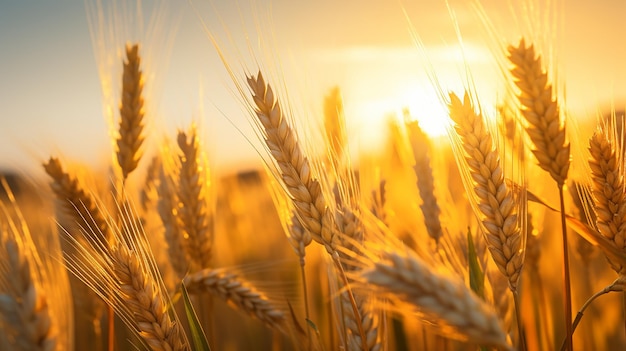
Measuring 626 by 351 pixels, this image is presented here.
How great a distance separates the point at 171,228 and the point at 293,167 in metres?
1.30

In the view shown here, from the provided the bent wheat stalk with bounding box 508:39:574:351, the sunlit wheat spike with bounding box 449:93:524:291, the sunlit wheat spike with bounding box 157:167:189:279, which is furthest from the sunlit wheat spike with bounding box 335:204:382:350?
the sunlit wheat spike with bounding box 157:167:189:279

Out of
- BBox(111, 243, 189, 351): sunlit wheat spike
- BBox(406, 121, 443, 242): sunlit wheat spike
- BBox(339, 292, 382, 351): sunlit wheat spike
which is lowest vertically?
BBox(339, 292, 382, 351): sunlit wheat spike

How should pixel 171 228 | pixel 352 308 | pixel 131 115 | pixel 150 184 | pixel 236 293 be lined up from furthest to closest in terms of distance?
pixel 150 184
pixel 171 228
pixel 131 115
pixel 236 293
pixel 352 308

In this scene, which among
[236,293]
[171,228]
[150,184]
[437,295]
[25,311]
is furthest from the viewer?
[150,184]

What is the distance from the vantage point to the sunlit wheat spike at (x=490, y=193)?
1531 mm

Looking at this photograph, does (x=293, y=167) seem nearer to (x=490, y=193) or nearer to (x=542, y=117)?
Answer: (x=490, y=193)

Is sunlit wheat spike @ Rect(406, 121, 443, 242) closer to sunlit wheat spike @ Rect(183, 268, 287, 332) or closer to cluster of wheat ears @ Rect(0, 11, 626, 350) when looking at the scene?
cluster of wheat ears @ Rect(0, 11, 626, 350)

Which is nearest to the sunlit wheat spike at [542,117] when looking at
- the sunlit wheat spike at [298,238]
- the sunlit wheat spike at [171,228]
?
the sunlit wheat spike at [298,238]

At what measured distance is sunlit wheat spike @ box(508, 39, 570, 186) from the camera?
1.71m

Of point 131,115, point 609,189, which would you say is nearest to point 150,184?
point 131,115

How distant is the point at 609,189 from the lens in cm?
168

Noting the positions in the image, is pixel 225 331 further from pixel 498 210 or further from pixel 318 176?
pixel 498 210

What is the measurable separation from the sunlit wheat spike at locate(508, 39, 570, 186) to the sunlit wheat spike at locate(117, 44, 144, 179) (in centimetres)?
165

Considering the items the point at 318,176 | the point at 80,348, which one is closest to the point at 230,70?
the point at 318,176
